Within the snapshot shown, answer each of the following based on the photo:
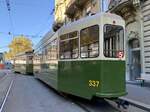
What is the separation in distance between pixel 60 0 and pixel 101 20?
127 feet

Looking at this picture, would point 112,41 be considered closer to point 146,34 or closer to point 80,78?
point 80,78

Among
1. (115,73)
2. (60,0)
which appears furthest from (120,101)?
(60,0)

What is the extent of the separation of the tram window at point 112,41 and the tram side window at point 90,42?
30 cm

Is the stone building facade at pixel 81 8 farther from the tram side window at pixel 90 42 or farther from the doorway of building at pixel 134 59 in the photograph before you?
the tram side window at pixel 90 42

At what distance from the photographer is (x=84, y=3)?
35.2m

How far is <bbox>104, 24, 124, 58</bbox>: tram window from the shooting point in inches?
476

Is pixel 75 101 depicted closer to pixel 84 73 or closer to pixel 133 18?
pixel 84 73

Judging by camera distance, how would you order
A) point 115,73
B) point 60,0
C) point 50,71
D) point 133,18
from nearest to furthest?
point 115,73 < point 50,71 < point 133,18 < point 60,0

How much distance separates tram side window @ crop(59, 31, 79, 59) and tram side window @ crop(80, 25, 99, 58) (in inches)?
18.8

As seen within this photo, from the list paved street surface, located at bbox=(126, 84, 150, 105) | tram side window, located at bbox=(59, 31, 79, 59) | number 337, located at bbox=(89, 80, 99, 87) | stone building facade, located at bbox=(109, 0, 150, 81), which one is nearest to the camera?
number 337, located at bbox=(89, 80, 99, 87)

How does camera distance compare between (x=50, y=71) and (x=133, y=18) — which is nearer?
(x=50, y=71)

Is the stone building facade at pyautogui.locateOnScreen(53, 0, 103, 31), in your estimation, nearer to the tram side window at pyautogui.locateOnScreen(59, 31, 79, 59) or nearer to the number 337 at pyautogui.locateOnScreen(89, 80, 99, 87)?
the tram side window at pyautogui.locateOnScreen(59, 31, 79, 59)

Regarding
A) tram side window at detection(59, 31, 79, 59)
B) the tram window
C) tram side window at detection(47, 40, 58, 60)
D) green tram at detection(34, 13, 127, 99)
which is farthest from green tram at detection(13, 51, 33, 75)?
the tram window

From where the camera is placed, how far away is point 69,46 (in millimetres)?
14141
